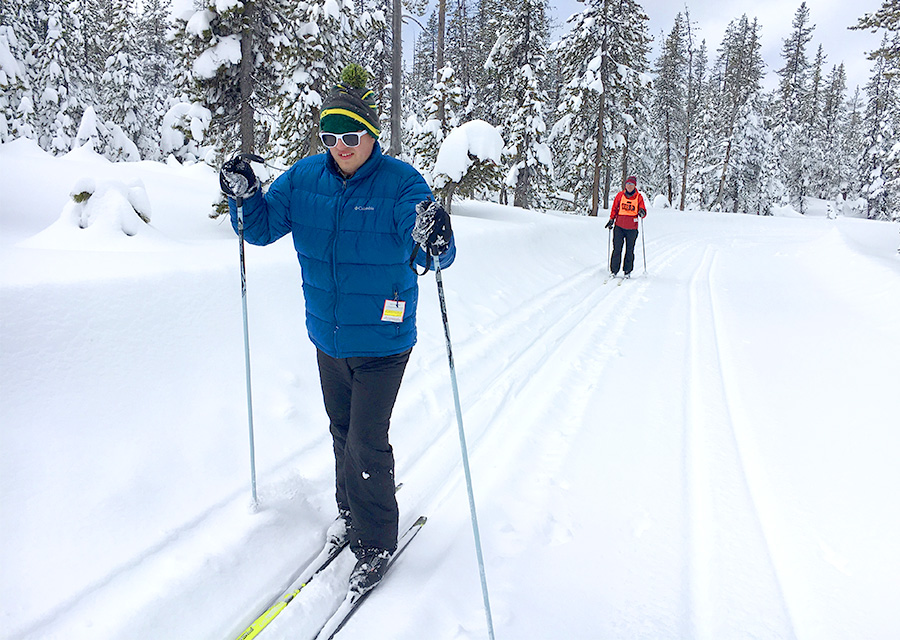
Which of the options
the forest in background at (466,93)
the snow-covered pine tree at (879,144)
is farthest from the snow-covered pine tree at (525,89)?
the snow-covered pine tree at (879,144)

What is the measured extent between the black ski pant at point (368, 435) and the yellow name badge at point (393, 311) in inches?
7.9

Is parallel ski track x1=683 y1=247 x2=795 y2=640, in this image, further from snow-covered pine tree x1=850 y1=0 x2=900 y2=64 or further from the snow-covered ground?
snow-covered pine tree x1=850 y1=0 x2=900 y2=64

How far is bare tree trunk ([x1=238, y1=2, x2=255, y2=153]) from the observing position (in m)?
9.84

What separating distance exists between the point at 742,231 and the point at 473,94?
62.1 feet

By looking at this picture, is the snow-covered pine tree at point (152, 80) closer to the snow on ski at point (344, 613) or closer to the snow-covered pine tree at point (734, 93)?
the snow on ski at point (344, 613)

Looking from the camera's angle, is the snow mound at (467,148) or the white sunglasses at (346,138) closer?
the white sunglasses at (346,138)

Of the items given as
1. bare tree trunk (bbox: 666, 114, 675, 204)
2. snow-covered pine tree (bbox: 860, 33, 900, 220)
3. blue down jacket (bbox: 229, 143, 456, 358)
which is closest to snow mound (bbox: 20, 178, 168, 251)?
blue down jacket (bbox: 229, 143, 456, 358)

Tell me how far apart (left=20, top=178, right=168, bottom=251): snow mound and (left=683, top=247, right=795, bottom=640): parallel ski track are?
576cm

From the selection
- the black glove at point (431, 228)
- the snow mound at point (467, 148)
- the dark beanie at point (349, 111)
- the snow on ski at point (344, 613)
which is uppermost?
the snow mound at point (467, 148)

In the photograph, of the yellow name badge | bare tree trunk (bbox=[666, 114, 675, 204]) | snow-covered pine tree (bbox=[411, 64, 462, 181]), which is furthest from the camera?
bare tree trunk (bbox=[666, 114, 675, 204])

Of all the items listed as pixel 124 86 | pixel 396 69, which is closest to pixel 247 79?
pixel 396 69

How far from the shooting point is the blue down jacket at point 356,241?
2477 millimetres

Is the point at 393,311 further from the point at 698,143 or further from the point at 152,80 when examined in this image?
the point at 698,143

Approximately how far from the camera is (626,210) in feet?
38.4
